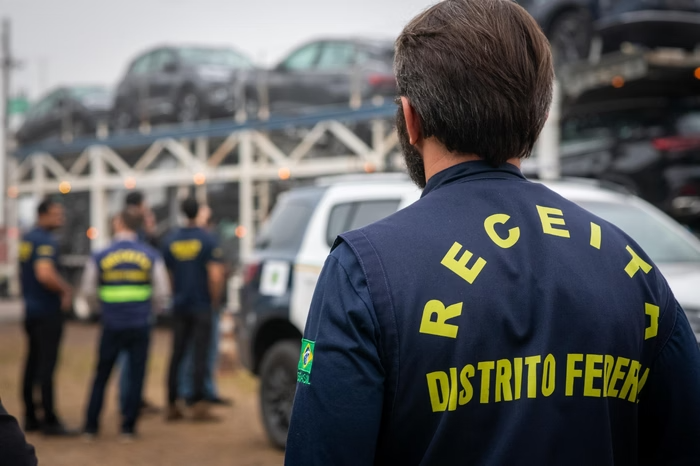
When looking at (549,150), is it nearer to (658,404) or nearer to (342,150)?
(342,150)

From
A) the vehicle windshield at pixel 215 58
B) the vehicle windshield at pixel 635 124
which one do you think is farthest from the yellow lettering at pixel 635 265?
the vehicle windshield at pixel 215 58

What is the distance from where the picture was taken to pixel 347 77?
11.6 metres

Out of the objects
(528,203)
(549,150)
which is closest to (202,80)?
(549,150)

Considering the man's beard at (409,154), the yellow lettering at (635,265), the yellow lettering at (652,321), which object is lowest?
the yellow lettering at (652,321)

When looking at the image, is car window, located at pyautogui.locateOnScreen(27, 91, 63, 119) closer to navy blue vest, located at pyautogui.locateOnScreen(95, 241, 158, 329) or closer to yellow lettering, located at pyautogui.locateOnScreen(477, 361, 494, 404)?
navy blue vest, located at pyautogui.locateOnScreen(95, 241, 158, 329)

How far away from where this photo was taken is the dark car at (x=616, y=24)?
922 cm

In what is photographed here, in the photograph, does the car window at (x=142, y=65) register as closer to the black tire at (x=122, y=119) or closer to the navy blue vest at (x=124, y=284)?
the black tire at (x=122, y=119)

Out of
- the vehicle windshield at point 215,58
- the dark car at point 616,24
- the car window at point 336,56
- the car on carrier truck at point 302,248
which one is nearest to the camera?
the car on carrier truck at point 302,248

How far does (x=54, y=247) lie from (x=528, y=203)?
21.5 ft

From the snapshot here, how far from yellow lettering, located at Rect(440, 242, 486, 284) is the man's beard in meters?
0.28

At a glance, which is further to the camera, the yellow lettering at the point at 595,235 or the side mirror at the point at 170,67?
the side mirror at the point at 170,67

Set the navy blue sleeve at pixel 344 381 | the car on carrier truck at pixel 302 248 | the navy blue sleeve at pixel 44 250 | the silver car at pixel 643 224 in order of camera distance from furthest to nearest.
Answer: the navy blue sleeve at pixel 44 250
the car on carrier truck at pixel 302 248
the silver car at pixel 643 224
the navy blue sleeve at pixel 344 381

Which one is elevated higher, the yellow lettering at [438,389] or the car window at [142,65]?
the car window at [142,65]

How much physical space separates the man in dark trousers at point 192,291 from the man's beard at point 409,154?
638cm
